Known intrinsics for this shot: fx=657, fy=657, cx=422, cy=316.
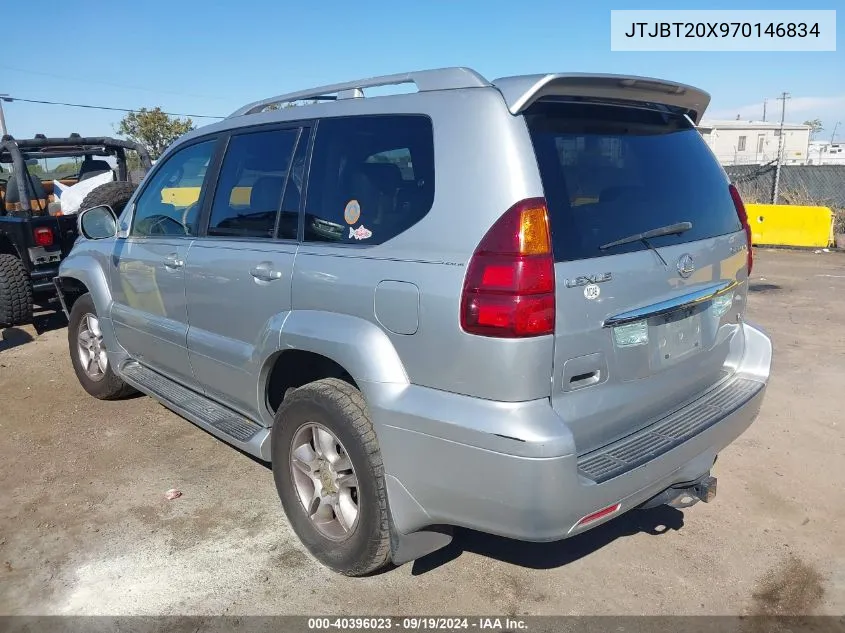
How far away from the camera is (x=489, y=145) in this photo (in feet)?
7.41

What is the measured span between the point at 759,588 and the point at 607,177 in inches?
72.9

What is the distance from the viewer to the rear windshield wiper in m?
2.37

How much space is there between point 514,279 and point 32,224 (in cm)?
682

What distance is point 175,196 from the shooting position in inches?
156

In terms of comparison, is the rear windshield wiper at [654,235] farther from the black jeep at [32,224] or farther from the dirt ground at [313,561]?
the black jeep at [32,224]

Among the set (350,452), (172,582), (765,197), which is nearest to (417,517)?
(350,452)

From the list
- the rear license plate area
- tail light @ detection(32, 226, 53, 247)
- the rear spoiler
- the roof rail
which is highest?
the roof rail

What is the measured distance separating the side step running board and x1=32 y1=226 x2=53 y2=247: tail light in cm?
361

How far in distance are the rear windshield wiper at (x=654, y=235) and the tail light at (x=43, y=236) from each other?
6.92 m

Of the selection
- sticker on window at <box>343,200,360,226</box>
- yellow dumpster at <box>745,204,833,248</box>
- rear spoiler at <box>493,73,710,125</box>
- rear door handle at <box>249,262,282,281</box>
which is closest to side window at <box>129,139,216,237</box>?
rear door handle at <box>249,262,282,281</box>

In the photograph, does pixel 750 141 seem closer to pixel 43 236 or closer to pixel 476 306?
pixel 43 236

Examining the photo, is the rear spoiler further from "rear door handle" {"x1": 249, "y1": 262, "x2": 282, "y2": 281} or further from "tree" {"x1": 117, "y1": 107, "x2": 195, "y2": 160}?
"tree" {"x1": 117, "y1": 107, "x2": 195, "y2": 160}

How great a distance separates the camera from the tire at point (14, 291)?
693cm

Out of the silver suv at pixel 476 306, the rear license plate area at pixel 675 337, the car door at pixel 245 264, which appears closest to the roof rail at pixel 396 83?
the silver suv at pixel 476 306
